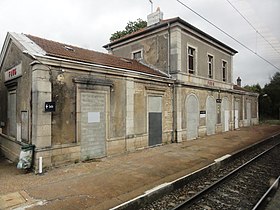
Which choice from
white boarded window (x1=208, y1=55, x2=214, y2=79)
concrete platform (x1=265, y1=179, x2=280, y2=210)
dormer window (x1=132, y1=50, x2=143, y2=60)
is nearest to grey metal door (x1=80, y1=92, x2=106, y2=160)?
concrete platform (x1=265, y1=179, x2=280, y2=210)

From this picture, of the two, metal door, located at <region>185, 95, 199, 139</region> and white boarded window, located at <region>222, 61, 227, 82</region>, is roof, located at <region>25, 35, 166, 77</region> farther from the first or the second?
white boarded window, located at <region>222, 61, 227, 82</region>

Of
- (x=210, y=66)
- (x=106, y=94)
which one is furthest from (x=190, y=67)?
(x=106, y=94)

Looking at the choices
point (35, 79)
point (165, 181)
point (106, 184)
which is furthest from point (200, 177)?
point (35, 79)

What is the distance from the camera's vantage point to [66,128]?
8680mm

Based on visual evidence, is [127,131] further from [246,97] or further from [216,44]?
[246,97]

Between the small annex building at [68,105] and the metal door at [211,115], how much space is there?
675 centimetres

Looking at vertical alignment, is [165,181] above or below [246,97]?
below

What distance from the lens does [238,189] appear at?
6797 millimetres

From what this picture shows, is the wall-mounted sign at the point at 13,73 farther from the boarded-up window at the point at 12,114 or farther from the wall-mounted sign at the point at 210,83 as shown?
the wall-mounted sign at the point at 210,83

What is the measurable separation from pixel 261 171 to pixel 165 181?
4.66m

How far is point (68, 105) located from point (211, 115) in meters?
13.3

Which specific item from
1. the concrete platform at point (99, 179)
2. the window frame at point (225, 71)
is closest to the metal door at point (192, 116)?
the concrete platform at point (99, 179)

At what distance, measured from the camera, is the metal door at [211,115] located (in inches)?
703

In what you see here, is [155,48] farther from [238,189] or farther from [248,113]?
[248,113]
